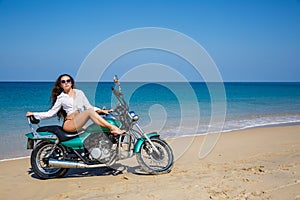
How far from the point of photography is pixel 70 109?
523cm

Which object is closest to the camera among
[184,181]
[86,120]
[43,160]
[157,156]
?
[184,181]

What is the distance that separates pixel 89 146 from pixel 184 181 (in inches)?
62.5

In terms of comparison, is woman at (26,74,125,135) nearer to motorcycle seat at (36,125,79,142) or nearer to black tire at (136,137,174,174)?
motorcycle seat at (36,125,79,142)

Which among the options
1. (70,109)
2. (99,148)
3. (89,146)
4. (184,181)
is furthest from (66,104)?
(184,181)

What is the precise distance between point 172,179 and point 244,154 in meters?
2.89

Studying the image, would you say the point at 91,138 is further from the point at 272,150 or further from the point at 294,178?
Result: the point at 272,150

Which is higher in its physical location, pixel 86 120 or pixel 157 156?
pixel 86 120

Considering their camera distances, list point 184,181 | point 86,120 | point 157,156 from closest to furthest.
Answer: point 184,181
point 86,120
point 157,156

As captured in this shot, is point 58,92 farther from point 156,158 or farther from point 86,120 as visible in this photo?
point 156,158

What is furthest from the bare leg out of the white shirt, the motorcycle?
the white shirt

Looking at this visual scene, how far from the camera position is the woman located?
196 inches

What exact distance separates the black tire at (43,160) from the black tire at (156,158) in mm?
1285

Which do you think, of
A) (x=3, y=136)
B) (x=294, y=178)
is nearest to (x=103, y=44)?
(x=294, y=178)

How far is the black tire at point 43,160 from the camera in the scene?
5141 mm
